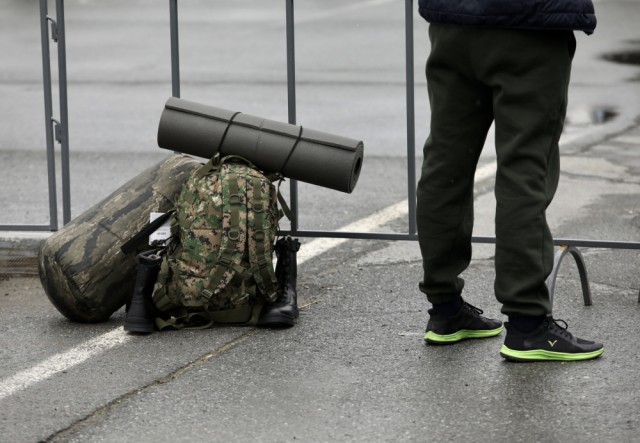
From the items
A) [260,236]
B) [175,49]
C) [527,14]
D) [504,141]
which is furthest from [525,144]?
[175,49]

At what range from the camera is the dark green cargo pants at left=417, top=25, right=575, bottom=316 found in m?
4.25

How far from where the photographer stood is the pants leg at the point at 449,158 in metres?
4.41

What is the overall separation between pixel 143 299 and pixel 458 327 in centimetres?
118

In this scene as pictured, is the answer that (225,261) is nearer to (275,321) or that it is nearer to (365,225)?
(275,321)

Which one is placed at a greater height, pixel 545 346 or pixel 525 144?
pixel 525 144

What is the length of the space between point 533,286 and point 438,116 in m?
0.67

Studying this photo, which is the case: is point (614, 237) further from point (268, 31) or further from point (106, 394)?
point (268, 31)

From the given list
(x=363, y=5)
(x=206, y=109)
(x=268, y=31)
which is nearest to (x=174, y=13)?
(x=206, y=109)

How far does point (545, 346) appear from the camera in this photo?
4.47 metres

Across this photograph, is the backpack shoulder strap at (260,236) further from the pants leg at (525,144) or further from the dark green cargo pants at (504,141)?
the pants leg at (525,144)

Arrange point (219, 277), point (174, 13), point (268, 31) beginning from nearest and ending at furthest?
point (219, 277) < point (174, 13) < point (268, 31)

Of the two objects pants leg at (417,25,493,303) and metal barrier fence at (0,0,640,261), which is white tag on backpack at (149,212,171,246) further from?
pants leg at (417,25,493,303)

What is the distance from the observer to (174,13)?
5.65 m

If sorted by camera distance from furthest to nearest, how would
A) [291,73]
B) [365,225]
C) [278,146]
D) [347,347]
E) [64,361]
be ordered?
[365,225], [291,73], [278,146], [347,347], [64,361]
